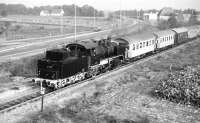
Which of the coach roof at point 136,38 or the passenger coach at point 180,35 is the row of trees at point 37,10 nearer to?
the passenger coach at point 180,35

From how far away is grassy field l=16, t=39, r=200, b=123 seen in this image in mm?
15166

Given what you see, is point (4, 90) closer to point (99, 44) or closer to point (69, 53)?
point (69, 53)

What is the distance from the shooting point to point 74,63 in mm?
20875

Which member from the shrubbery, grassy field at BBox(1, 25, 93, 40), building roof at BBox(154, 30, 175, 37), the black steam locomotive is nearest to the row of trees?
grassy field at BBox(1, 25, 93, 40)

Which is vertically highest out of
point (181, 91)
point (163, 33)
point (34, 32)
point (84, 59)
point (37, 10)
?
point (37, 10)

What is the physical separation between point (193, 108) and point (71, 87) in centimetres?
877

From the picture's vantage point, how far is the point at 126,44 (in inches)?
1189

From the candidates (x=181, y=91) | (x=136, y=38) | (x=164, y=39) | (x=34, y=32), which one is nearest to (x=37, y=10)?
(x=34, y=32)

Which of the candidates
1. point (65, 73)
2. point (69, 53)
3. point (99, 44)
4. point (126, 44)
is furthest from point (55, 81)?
point (126, 44)

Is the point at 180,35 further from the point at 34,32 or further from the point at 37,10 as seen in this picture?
the point at 37,10

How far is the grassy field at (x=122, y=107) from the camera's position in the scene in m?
15.2

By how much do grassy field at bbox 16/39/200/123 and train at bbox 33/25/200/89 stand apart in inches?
75.2

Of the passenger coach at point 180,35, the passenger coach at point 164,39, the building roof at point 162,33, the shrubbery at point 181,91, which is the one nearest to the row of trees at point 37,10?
the passenger coach at point 180,35

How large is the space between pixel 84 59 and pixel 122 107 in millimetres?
6326
